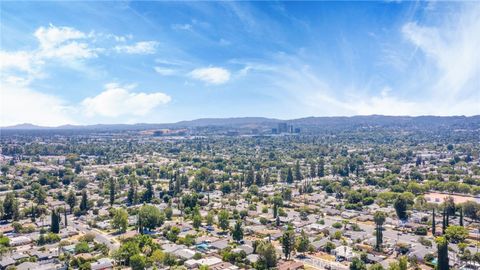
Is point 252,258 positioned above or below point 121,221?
below

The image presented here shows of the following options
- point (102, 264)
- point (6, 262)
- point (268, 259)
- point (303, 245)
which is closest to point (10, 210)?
point (6, 262)

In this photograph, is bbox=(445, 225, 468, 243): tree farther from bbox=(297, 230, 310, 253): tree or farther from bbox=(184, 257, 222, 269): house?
bbox=(184, 257, 222, 269): house

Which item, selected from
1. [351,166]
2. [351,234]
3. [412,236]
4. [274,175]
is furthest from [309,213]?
[351,166]

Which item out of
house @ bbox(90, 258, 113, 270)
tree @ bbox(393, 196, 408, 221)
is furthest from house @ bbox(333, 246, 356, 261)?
house @ bbox(90, 258, 113, 270)

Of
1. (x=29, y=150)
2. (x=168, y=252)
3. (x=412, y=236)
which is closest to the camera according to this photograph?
(x=168, y=252)

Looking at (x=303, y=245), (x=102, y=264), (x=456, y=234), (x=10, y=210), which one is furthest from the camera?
(x=10, y=210)

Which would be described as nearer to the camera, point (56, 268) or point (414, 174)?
point (56, 268)

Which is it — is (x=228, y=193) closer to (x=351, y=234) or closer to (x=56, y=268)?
(x=351, y=234)

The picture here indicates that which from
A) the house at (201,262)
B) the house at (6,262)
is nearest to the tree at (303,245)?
the house at (201,262)

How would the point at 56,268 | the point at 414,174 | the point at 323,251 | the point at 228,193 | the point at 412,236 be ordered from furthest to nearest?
the point at 414,174 → the point at 228,193 → the point at 412,236 → the point at 323,251 → the point at 56,268

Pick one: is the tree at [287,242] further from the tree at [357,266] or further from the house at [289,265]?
the tree at [357,266]

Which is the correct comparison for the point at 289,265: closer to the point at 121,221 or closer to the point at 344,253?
the point at 344,253
